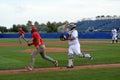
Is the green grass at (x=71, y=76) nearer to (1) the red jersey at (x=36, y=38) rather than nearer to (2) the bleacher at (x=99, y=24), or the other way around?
(1) the red jersey at (x=36, y=38)

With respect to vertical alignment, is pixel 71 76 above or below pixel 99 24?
below

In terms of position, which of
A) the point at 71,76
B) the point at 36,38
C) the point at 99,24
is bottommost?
the point at 71,76

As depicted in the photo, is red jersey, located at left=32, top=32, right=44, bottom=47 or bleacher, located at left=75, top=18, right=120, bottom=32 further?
bleacher, located at left=75, top=18, right=120, bottom=32

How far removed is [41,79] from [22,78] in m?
0.80

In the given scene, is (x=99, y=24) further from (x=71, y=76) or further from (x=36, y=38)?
(x=71, y=76)

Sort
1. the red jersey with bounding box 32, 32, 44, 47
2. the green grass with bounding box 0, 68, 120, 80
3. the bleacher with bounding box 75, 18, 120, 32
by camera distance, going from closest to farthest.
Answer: the green grass with bounding box 0, 68, 120, 80, the red jersey with bounding box 32, 32, 44, 47, the bleacher with bounding box 75, 18, 120, 32

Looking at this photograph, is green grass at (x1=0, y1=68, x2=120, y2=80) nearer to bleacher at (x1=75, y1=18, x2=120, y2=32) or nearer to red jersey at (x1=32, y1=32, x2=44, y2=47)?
red jersey at (x1=32, y1=32, x2=44, y2=47)

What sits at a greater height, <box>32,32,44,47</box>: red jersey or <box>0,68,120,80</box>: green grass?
<box>32,32,44,47</box>: red jersey

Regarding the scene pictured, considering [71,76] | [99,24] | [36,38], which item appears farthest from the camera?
[99,24]

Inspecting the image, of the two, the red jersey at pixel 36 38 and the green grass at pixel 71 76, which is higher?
the red jersey at pixel 36 38

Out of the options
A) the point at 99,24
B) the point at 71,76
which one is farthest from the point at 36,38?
the point at 99,24

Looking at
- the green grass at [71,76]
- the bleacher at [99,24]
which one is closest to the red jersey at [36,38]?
the green grass at [71,76]

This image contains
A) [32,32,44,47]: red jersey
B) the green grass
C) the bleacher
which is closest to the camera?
the green grass

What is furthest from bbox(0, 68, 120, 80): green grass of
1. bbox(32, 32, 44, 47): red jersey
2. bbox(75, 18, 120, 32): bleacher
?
bbox(75, 18, 120, 32): bleacher
